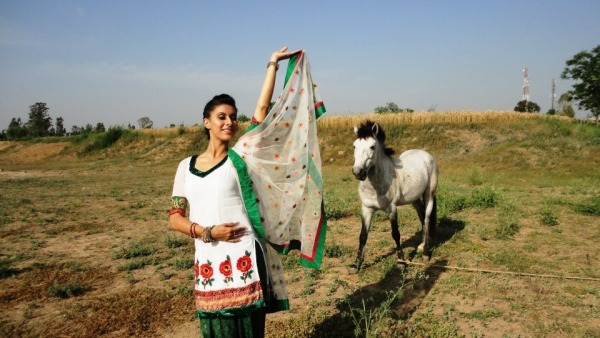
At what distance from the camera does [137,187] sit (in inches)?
619

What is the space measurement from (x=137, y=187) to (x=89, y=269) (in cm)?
1020

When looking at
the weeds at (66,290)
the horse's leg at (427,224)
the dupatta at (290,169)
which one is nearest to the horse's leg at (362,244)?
the horse's leg at (427,224)

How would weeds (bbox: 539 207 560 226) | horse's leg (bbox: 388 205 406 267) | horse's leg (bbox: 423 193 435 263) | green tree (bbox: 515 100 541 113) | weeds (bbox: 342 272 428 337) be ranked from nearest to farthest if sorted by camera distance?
weeds (bbox: 342 272 428 337), horse's leg (bbox: 388 205 406 267), horse's leg (bbox: 423 193 435 263), weeds (bbox: 539 207 560 226), green tree (bbox: 515 100 541 113)

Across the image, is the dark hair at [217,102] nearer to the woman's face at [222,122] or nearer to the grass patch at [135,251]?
the woman's face at [222,122]

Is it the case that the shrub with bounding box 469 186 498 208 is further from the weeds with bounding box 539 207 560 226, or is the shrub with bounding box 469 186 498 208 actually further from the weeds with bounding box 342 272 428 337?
the weeds with bounding box 342 272 428 337

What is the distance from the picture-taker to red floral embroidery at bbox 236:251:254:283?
217 centimetres

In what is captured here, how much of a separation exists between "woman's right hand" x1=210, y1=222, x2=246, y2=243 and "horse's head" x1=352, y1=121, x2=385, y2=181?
10.5ft

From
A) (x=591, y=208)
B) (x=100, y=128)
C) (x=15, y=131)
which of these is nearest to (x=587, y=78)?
(x=591, y=208)

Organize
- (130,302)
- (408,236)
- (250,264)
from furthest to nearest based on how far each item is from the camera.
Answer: (408,236) < (130,302) < (250,264)

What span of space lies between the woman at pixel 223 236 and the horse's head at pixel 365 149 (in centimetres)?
307

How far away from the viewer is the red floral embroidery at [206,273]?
2.18 m

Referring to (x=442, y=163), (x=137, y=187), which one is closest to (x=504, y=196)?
(x=442, y=163)

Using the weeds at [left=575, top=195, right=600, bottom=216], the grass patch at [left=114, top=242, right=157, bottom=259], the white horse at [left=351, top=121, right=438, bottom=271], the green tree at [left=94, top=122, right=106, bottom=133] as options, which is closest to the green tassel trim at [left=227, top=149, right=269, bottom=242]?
the white horse at [left=351, top=121, right=438, bottom=271]

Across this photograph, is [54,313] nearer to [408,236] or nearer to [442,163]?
[408,236]
